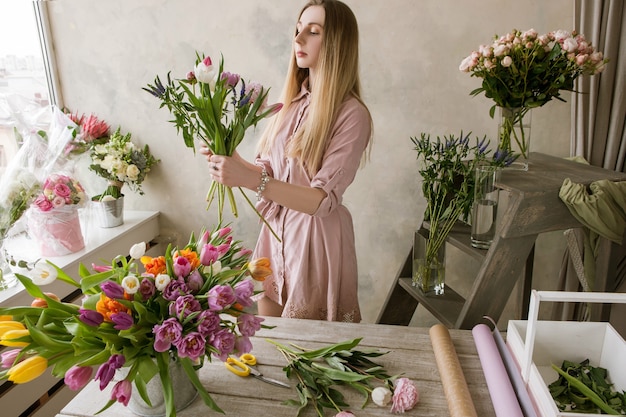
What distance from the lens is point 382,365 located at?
116 cm

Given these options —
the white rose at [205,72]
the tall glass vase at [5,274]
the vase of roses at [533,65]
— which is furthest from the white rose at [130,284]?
the vase of roses at [533,65]

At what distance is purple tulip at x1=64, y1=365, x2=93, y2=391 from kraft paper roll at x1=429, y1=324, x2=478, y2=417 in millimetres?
710

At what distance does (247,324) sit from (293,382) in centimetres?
22

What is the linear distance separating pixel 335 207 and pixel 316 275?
10.7 inches

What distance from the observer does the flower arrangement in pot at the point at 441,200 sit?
1.78 m

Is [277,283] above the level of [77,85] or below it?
below

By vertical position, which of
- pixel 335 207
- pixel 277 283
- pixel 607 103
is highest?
pixel 607 103

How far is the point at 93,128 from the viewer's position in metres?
2.32

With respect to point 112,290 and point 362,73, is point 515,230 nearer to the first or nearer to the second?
point 362,73

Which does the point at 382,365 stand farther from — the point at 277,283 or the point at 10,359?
the point at 10,359

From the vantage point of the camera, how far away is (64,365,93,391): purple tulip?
2.71ft

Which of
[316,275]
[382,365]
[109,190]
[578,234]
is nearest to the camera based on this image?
[382,365]

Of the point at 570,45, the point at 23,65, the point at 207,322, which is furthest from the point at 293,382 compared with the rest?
the point at 23,65

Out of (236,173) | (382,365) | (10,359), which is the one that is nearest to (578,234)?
(382,365)
